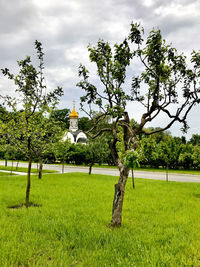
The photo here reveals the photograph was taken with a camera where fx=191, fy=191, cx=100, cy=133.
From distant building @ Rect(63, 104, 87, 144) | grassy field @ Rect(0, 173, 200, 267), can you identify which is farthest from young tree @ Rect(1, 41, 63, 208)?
distant building @ Rect(63, 104, 87, 144)

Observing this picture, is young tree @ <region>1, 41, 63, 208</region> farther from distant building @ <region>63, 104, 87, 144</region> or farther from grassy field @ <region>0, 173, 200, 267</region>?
distant building @ <region>63, 104, 87, 144</region>

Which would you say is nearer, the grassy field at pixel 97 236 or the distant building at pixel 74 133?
the grassy field at pixel 97 236

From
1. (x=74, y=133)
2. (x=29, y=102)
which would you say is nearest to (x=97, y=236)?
(x=29, y=102)

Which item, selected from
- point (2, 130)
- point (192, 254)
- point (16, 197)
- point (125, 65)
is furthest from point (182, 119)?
point (16, 197)

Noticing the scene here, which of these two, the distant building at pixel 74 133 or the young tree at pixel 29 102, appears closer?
the young tree at pixel 29 102

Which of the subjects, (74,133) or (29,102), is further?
(74,133)

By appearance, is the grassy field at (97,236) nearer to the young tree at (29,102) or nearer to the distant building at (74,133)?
the young tree at (29,102)

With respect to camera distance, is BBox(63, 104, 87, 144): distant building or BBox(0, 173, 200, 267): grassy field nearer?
BBox(0, 173, 200, 267): grassy field

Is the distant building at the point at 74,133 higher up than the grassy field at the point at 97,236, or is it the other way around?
the distant building at the point at 74,133

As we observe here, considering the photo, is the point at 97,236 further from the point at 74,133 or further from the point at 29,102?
the point at 74,133

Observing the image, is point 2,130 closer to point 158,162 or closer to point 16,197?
point 16,197

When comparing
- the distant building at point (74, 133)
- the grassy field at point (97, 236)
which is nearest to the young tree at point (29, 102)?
the grassy field at point (97, 236)

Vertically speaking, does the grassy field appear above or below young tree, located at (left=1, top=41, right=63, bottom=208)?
below

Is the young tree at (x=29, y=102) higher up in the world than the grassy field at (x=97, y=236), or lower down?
higher up
